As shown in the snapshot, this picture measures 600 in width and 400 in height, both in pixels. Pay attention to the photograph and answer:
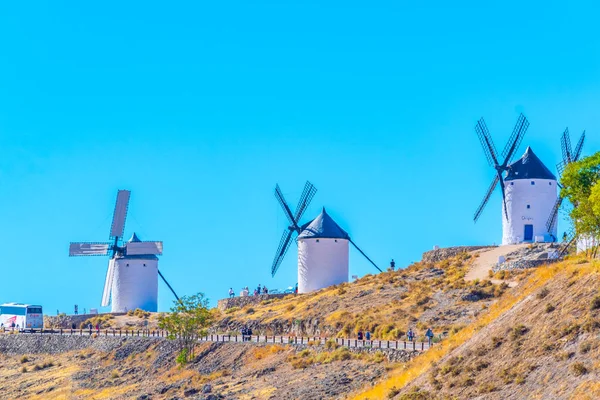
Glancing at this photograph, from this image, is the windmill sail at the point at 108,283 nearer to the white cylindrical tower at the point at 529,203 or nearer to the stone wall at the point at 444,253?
the stone wall at the point at 444,253

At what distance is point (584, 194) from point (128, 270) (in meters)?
55.5

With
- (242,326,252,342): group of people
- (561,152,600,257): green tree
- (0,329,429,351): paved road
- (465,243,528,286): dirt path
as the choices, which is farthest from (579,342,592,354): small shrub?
(465,243,528,286): dirt path

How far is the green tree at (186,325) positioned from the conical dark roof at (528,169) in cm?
2396

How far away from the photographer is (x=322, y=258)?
74.9 m

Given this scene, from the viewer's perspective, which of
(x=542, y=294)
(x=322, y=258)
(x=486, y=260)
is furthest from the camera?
(x=322, y=258)

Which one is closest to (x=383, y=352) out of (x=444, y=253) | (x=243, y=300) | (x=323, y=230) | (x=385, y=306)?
(x=385, y=306)

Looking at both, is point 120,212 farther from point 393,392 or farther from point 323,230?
point 393,392

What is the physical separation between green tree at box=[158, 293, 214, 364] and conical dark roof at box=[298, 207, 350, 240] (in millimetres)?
16626

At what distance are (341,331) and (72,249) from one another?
45.1 m

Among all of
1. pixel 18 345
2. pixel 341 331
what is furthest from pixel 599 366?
pixel 18 345

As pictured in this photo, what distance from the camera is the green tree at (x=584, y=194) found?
128 ft

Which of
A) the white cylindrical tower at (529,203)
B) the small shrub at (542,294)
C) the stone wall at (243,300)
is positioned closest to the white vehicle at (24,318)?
the stone wall at (243,300)

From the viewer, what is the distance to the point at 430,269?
6625 cm

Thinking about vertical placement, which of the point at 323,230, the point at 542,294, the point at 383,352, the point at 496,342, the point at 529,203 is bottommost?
the point at 496,342
